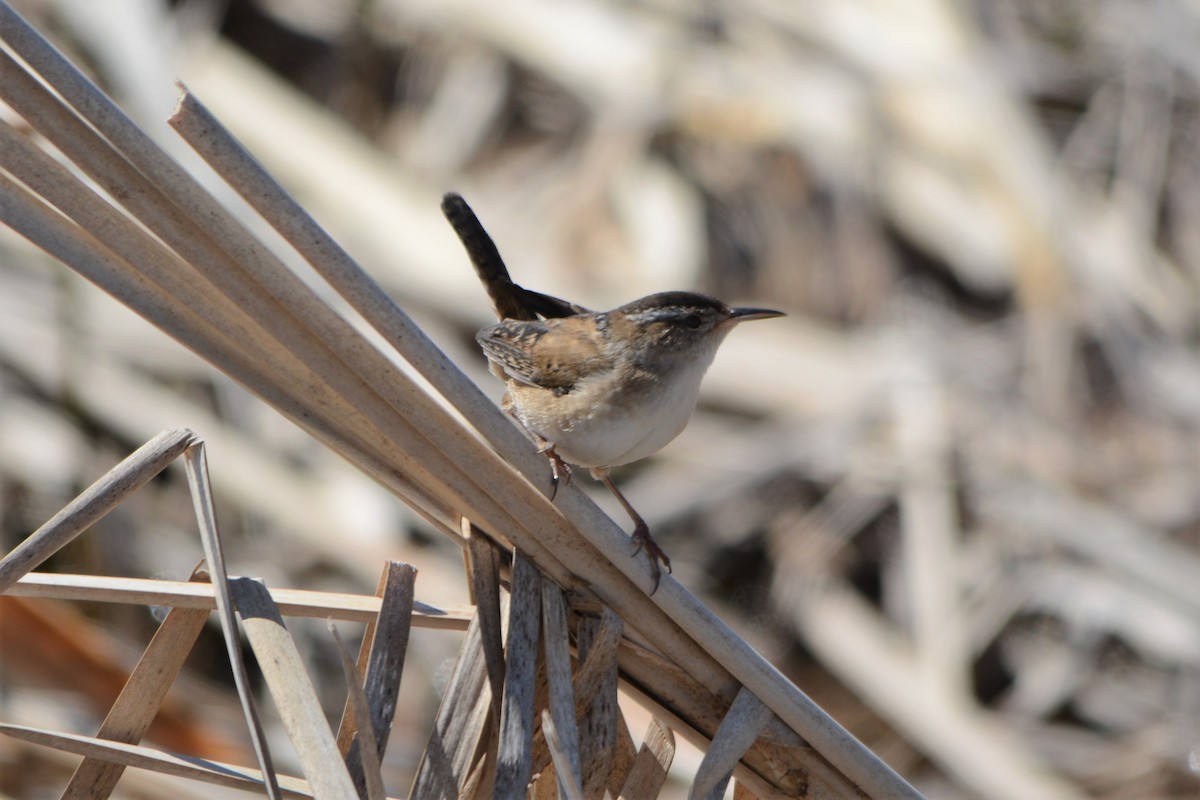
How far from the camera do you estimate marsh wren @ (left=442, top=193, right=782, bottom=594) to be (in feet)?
7.93

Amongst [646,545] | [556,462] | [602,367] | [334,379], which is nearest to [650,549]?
[646,545]

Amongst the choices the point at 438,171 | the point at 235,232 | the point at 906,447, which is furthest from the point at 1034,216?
the point at 235,232

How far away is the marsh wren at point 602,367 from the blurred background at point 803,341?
1.11m

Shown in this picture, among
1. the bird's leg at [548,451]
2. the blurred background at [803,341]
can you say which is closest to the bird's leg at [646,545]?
the bird's leg at [548,451]

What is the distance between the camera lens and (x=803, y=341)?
18.3 feet

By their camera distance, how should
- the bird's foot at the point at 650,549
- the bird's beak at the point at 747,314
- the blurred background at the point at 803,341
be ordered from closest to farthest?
the bird's foot at the point at 650,549
the bird's beak at the point at 747,314
the blurred background at the point at 803,341

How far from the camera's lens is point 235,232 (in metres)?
1.44

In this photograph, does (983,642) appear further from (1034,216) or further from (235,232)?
(235,232)

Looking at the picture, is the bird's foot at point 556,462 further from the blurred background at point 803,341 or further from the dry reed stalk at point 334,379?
the blurred background at point 803,341

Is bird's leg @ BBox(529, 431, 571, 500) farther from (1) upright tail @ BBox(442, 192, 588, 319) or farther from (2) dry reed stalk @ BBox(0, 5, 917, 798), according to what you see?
(1) upright tail @ BBox(442, 192, 588, 319)

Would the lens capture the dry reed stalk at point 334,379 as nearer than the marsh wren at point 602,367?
Yes

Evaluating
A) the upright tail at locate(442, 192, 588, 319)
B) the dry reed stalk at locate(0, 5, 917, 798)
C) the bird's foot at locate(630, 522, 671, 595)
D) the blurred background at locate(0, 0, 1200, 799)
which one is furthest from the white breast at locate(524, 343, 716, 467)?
the blurred background at locate(0, 0, 1200, 799)

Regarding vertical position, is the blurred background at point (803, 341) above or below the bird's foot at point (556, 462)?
above

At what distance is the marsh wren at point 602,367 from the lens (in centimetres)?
242
